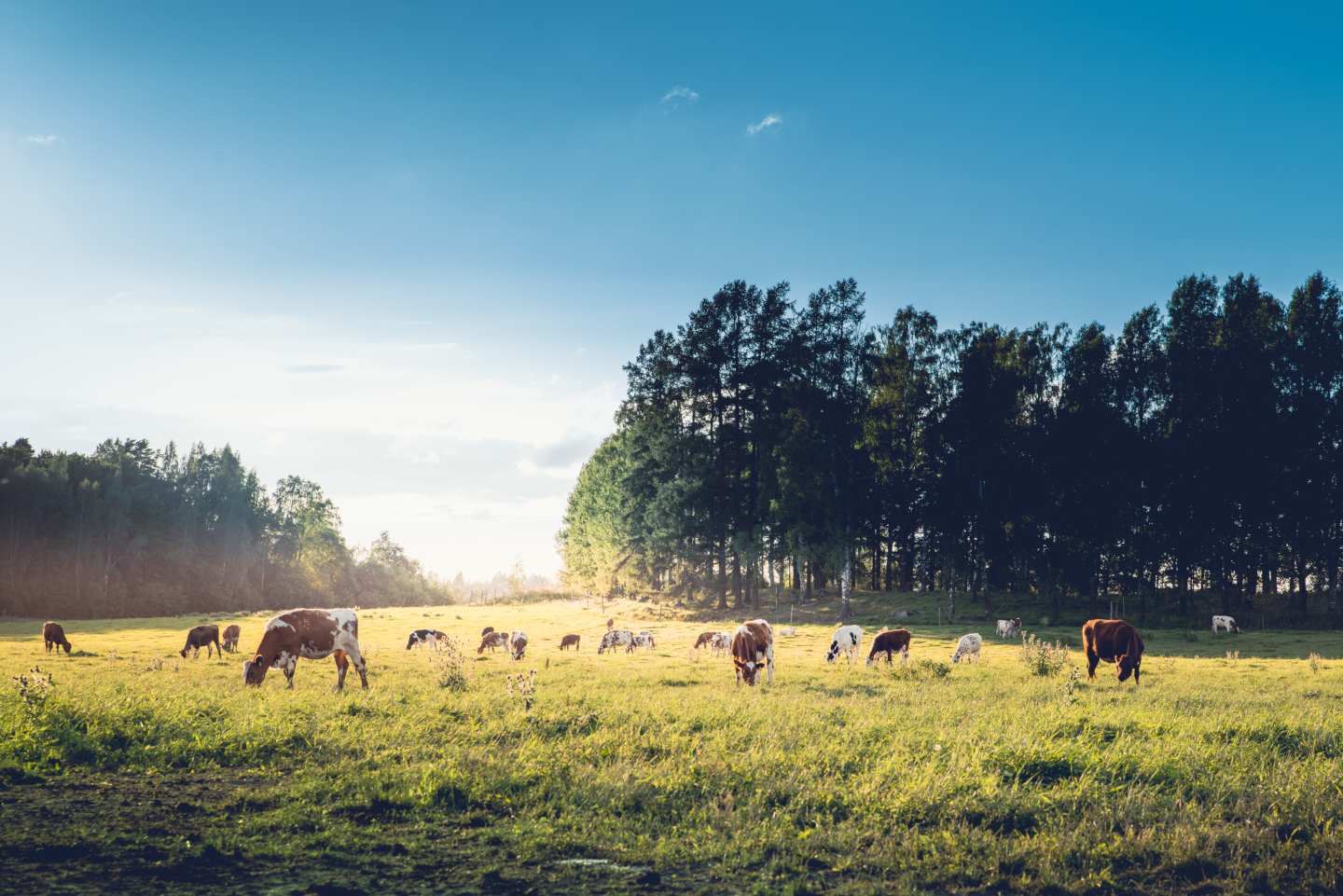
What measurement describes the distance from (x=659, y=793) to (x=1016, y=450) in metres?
42.7

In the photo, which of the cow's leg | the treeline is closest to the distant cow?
Result: the cow's leg

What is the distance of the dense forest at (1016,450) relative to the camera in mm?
42062

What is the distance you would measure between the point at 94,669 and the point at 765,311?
141 feet

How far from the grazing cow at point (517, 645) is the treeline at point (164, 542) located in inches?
→ 2416

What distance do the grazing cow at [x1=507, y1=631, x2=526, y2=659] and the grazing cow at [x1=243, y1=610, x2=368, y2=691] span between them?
10.7 metres

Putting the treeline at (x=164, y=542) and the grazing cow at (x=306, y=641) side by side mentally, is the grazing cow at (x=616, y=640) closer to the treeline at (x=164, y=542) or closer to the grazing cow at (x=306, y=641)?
the grazing cow at (x=306, y=641)

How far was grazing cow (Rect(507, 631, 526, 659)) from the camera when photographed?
29.4 m

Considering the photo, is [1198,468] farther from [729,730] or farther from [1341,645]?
[729,730]

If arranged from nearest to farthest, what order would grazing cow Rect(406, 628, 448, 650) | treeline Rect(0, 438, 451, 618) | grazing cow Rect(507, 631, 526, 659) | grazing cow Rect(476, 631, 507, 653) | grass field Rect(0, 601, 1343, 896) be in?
grass field Rect(0, 601, 1343, 896) → grazing cow Rect(507, 631, 526, 659) → grazing cow Rect(406, 628, 448, 650) → grazing cow Rect(476, 631, 507, 653) → treeline Rect(0, 438, 451, 618)

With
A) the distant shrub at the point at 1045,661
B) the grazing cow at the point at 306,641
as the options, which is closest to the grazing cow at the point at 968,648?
the distant shrub at the point at 1045,661

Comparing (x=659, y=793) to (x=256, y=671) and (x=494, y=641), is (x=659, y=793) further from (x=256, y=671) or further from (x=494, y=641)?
(x=494, y=641)

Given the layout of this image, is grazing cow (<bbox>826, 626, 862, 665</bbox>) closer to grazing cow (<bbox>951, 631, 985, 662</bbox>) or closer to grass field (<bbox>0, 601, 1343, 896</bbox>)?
grazing cow (<bbox>951, 631, 985, 662</bbox>)

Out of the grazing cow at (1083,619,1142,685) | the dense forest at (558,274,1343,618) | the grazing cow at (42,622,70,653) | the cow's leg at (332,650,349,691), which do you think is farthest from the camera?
the dense forest at (558,274,1343,618)

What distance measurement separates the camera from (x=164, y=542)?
285 feet
